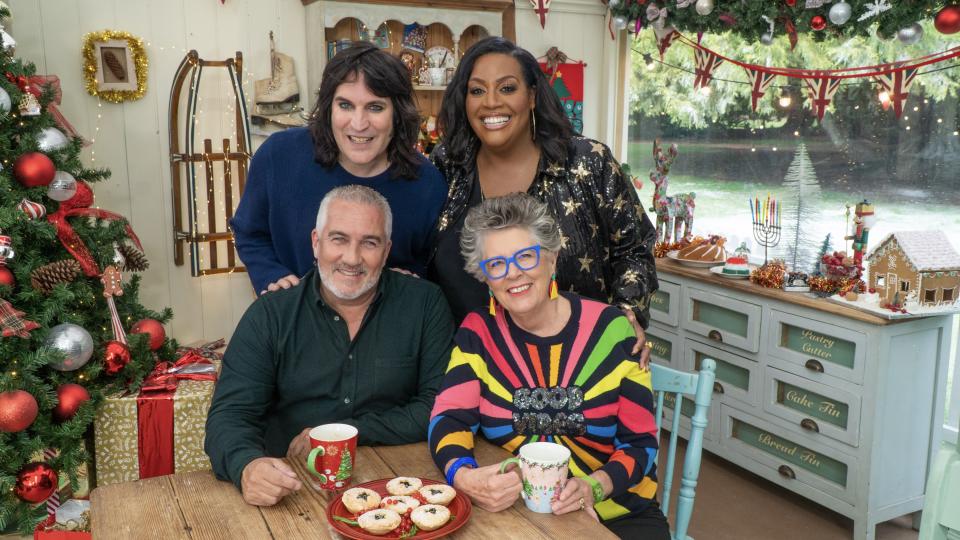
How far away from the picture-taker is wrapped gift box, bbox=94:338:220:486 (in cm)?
298

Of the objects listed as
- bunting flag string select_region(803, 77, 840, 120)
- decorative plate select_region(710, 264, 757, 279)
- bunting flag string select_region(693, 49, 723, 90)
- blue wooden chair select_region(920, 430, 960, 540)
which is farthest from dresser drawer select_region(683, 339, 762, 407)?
blue wooden chair select_region(920, 430, 960, 540)

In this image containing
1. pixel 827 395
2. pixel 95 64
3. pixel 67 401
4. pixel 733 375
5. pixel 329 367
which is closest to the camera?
pixel 329 367

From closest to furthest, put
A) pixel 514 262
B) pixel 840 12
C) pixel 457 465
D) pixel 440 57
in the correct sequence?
pixel 457 465 < pixel 514 262 < pixel 840 12 < pixel 440 57

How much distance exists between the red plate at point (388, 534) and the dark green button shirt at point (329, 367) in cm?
31

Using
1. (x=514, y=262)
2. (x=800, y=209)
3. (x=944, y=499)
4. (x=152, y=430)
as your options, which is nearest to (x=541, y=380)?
(x=514, y=262)

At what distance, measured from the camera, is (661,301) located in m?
3.86

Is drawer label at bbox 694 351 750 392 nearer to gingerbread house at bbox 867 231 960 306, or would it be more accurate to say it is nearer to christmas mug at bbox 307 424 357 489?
gingerbread house at bbox 867 231 960 306

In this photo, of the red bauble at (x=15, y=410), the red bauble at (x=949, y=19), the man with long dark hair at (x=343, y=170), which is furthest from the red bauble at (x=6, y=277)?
the red bauble at (x=949, y=19)

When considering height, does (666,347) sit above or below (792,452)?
above

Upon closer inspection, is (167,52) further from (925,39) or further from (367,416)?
(925,39)

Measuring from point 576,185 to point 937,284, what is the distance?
1579mm

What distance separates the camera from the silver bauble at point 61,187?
2.69 meters

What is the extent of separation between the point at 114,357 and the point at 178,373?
0.35 meters

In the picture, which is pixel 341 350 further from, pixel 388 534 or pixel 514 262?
pixel 388 534
